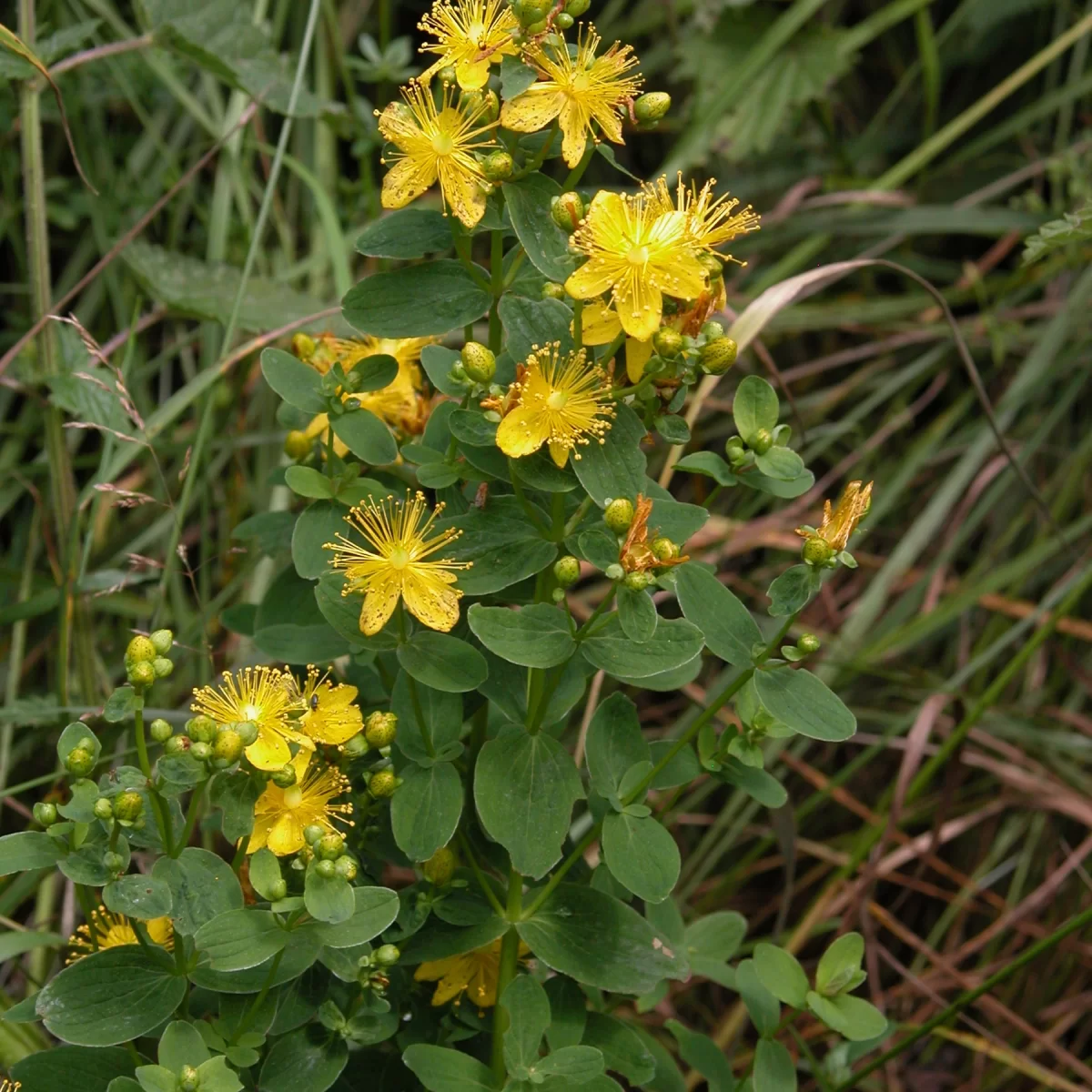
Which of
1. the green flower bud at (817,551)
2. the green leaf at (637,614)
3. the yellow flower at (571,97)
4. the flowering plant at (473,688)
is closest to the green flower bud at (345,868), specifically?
the flowering plant at (473,688)

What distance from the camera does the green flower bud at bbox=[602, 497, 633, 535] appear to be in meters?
0.75

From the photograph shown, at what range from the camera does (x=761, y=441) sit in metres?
0.83

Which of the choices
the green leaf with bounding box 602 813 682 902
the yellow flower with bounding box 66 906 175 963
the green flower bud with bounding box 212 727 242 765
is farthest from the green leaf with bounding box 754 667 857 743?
the yellow flower with bounding box 66 906 175 963

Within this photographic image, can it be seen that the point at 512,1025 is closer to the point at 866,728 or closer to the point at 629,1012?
the point at 629,1012

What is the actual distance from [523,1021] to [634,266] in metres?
0.49

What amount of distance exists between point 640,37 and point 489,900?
5.04ft

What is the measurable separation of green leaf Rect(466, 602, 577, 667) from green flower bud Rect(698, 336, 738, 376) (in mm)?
190

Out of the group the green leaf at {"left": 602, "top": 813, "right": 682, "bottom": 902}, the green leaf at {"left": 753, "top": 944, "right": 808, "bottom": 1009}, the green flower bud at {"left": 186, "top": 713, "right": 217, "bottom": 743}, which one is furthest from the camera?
the green leaf at {"left": 753, "top": 944, "right": 808, "bottom": 1009}

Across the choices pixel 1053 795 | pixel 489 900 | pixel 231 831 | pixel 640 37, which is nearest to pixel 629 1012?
pixel 489 900

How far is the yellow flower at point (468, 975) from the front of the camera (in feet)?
2.99

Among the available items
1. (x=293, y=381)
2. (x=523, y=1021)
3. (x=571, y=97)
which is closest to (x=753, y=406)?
(x=571, y=97)

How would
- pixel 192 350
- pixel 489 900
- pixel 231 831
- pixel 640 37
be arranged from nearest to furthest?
pixel 231 831 < pixel 489 900 < pixel 192 350 < pixel 640 37

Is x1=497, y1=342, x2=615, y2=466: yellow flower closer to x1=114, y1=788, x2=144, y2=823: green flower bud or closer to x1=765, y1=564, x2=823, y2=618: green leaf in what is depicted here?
x1=765, y1=564, x2=823, y2=618: green leaf

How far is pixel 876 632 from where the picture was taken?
5.31 ft
